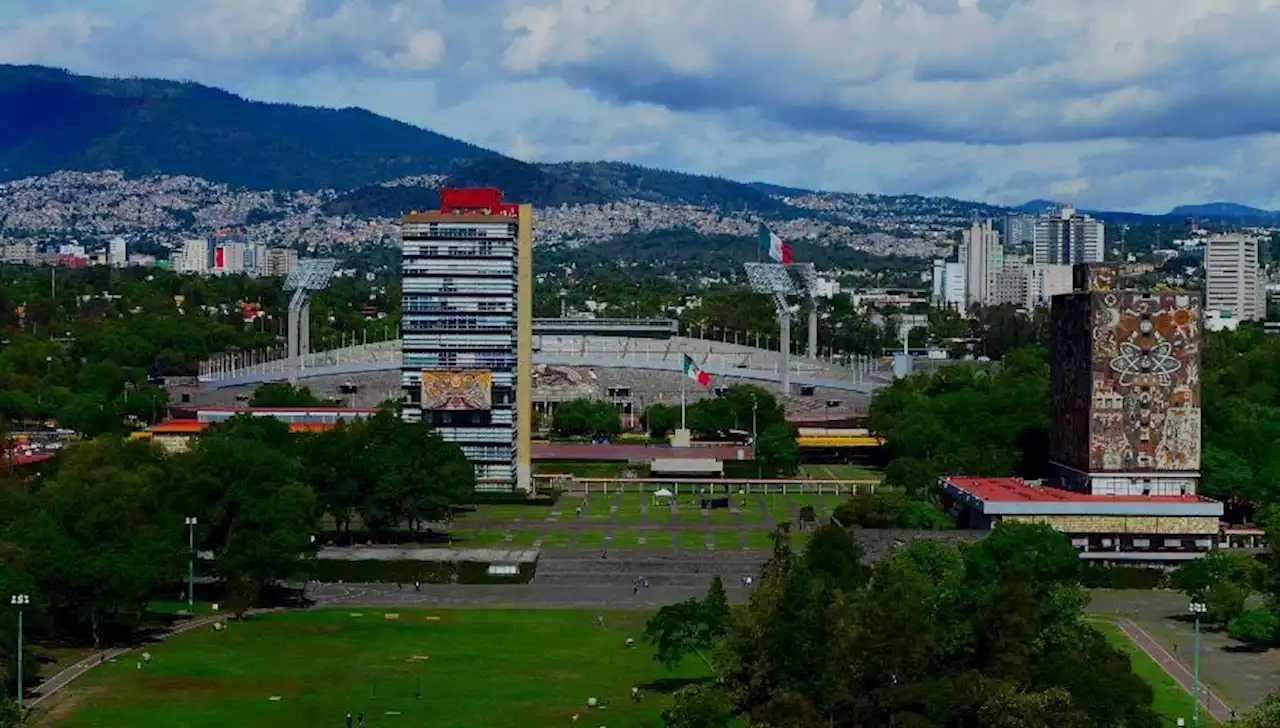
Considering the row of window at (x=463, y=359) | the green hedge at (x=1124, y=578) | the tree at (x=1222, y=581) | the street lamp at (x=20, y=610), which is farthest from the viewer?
the row of window at (x=463, y=359)

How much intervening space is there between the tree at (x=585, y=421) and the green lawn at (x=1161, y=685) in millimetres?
66826

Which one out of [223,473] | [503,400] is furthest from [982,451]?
[223,473]

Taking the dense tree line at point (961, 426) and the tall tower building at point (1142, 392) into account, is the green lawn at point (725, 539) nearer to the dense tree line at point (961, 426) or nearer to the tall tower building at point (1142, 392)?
the dense tree line at point (961, 426)

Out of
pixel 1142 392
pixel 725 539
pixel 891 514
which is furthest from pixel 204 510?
pixel 1142 392

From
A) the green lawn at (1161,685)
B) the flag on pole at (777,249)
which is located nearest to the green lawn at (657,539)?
the green lawn at (1161,685)

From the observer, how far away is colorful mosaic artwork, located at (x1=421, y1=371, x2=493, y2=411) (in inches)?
4092

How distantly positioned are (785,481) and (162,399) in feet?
146

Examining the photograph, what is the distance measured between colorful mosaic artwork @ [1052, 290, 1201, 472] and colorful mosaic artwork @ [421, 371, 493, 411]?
3173 cm

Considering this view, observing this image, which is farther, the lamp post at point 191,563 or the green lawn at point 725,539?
the green lawn at point 725,539

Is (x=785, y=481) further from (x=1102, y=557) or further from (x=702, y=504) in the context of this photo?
(x=1102, y=557)

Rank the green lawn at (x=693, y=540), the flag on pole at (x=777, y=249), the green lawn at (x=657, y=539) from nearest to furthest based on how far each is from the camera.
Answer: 1. the green lawn at (x=693, y=540)
2. the green lawn at (x=657, y=539)
3. the flag on pole at (x=777, y=249)

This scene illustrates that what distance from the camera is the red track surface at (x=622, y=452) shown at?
123m

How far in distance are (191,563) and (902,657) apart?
32866 mm

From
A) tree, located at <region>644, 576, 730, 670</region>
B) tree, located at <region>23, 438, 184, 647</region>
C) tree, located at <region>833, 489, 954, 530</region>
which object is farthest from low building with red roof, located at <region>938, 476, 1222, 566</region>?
tree, located at <region>23, 438, 184, 647</region>
